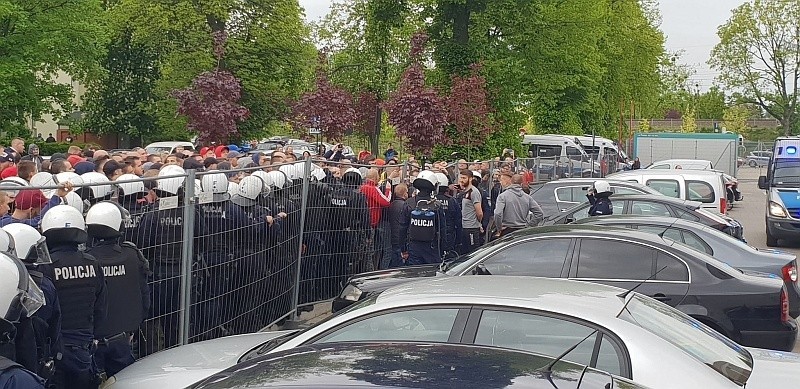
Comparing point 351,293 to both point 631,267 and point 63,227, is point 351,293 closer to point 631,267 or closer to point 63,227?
point 631,267

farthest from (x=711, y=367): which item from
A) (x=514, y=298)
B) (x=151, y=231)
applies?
(x=151, y=231)

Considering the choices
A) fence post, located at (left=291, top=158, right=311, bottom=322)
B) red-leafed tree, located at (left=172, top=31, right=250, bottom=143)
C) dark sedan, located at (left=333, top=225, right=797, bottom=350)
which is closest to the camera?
dark sedan, located at (left=333, top=225, right=797, bottom=350)

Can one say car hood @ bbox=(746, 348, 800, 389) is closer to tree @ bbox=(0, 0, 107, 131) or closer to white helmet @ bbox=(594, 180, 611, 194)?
white helmet @ bbox=(594, 180, 611, 194)

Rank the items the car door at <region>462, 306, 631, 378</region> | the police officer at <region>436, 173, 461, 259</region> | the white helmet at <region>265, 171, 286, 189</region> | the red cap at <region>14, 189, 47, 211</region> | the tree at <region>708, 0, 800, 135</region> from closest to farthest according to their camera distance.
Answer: the car door at <region>462, 306, 631, 378</region>
the red cap at <region>14, 189, 47, 211</region>
the white helmet at <region>265, 171, 286, 189</region>
the police officer at <region>436, 173, 461, 259</region>
the tree at <region>708, 0, 800, 135</region>

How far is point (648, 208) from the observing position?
45.5 feet

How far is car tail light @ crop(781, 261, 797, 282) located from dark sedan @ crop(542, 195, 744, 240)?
2.79 meters

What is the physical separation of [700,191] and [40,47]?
979 inches

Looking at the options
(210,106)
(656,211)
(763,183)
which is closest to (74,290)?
(656,211)

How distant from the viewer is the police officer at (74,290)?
554 centimetres

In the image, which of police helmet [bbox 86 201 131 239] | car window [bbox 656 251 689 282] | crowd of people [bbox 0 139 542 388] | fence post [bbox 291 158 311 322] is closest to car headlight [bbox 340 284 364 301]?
crowd of people [bbox 0 139 542 388]

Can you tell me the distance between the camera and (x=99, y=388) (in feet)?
18.2

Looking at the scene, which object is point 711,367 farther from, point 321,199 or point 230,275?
point 321,199

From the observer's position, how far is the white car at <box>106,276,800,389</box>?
469cm

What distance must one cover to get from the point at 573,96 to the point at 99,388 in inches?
1473
